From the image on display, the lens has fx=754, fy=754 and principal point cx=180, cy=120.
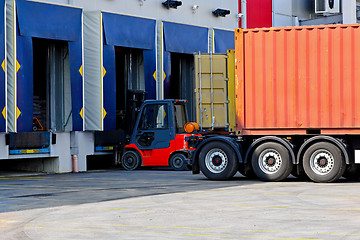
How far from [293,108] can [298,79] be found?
27.6 inches

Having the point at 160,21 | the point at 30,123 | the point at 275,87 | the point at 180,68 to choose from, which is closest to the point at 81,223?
the point at 275,87

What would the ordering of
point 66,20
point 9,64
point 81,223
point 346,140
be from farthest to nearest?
point 66,20, point 9,64, point 346,140, point 81,223

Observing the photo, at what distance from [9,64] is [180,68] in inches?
381

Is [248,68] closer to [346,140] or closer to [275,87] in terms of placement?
[275,87]

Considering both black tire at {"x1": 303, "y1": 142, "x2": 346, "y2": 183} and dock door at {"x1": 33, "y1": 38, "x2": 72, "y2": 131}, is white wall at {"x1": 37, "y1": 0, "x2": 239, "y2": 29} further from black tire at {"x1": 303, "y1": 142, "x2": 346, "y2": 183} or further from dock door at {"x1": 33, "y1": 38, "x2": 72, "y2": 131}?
black tire at {"x1": 303, "y1": 142, "x2": 346, "y2": 183}

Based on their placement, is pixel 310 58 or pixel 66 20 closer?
pixel 310 58

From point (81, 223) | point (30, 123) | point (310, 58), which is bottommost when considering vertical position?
point (81, 223)

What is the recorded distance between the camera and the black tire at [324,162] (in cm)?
1725

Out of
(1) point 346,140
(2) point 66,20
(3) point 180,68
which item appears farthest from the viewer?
(3) point 180,68

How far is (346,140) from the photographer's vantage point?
Result: 17.6m

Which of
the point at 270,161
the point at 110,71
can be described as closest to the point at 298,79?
the point at 270,161

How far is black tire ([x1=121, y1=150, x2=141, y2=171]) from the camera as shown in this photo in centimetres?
2447

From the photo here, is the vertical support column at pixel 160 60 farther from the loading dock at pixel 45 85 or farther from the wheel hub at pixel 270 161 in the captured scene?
the wheel hub at pixel 270 161

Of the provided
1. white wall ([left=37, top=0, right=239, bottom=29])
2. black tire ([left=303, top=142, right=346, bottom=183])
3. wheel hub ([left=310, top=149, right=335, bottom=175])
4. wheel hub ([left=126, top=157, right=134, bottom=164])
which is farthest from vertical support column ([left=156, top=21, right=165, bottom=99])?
wheel hub ([left=310, top=149, right=335, bottom=175])
